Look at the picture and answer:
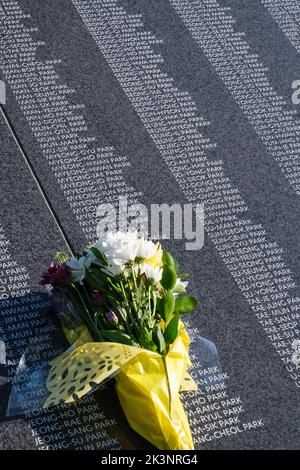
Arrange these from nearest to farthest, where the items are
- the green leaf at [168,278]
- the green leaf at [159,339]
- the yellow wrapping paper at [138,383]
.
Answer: the yellow wrapping paper at [138,383]
the green leaf at [159,339]
the green leaf at [168,278]

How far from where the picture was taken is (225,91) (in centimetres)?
368

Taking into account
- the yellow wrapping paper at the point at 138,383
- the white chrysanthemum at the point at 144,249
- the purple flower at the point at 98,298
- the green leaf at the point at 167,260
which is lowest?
the yellow wrapping paper at the point at 138,383

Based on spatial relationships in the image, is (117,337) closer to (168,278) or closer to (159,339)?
(159,339)

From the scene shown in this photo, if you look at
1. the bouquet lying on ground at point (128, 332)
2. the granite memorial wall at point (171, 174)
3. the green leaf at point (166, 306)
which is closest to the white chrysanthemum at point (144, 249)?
the bouquet lying on ground at point (128, 332)

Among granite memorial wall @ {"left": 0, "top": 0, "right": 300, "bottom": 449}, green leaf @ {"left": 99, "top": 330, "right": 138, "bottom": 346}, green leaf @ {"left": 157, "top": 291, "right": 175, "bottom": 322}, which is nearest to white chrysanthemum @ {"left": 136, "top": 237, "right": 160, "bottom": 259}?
green leaf @ {"left": 157, "top": 291, "right": 175, "bottom": 322}

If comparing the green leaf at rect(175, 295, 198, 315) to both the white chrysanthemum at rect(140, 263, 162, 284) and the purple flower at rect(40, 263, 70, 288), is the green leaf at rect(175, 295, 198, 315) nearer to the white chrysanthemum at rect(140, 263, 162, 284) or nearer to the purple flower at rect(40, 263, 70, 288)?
the white chrysanthemum at rect(140, 263, 162, 284)

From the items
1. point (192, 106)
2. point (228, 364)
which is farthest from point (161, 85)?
point (228, 364)

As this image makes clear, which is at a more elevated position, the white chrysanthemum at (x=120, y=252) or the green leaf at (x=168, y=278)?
the white chrysanthemum at (x=120, y=252)

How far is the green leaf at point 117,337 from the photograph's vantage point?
2.42m

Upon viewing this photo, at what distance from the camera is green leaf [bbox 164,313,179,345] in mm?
2463

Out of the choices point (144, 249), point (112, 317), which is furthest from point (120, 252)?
point (112, 317)

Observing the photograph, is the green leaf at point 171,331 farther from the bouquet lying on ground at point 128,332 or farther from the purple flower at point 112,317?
the purple flower at point 112,317

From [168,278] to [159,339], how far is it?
0.63ft

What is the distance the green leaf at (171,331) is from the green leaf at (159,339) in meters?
0.02
